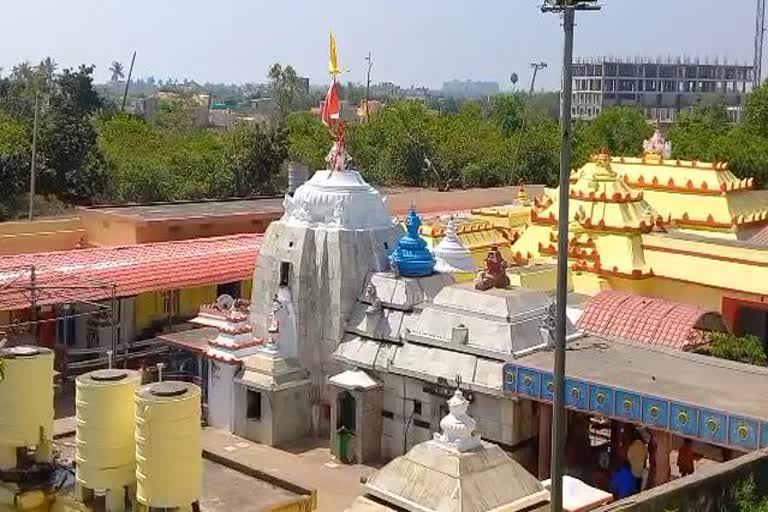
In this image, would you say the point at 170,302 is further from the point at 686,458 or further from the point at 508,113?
the point at 508,113

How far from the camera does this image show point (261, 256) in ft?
62.1

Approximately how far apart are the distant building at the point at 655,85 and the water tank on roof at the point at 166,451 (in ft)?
401

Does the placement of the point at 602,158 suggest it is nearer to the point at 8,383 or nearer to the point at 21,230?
the point at 21,230

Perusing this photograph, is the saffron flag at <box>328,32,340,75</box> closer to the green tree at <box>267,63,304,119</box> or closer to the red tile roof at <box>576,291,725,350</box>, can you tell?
the red tile roof at <box>576,291,725,350</box>

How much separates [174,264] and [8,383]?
521 inches

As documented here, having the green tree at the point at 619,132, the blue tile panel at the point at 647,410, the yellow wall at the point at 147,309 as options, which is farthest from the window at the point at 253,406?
the green tree at the point at 619,132

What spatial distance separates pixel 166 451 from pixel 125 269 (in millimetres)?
13648

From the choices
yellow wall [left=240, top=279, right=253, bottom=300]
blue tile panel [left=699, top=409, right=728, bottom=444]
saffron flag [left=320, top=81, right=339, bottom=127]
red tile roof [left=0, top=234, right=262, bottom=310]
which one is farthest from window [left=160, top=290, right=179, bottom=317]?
blue tile panel [left=699, top=409, right=728, bottom=444]

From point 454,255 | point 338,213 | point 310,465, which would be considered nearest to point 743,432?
point 310,465

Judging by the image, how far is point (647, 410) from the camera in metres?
13.9

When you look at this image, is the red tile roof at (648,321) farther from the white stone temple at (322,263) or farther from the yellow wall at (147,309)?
the yellow wall at (147,309)

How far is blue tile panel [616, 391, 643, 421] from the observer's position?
14.0 metres

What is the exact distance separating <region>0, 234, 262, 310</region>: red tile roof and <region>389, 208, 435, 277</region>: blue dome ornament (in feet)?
21.4

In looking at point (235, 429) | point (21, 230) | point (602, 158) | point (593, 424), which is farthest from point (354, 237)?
point (21, 230)
